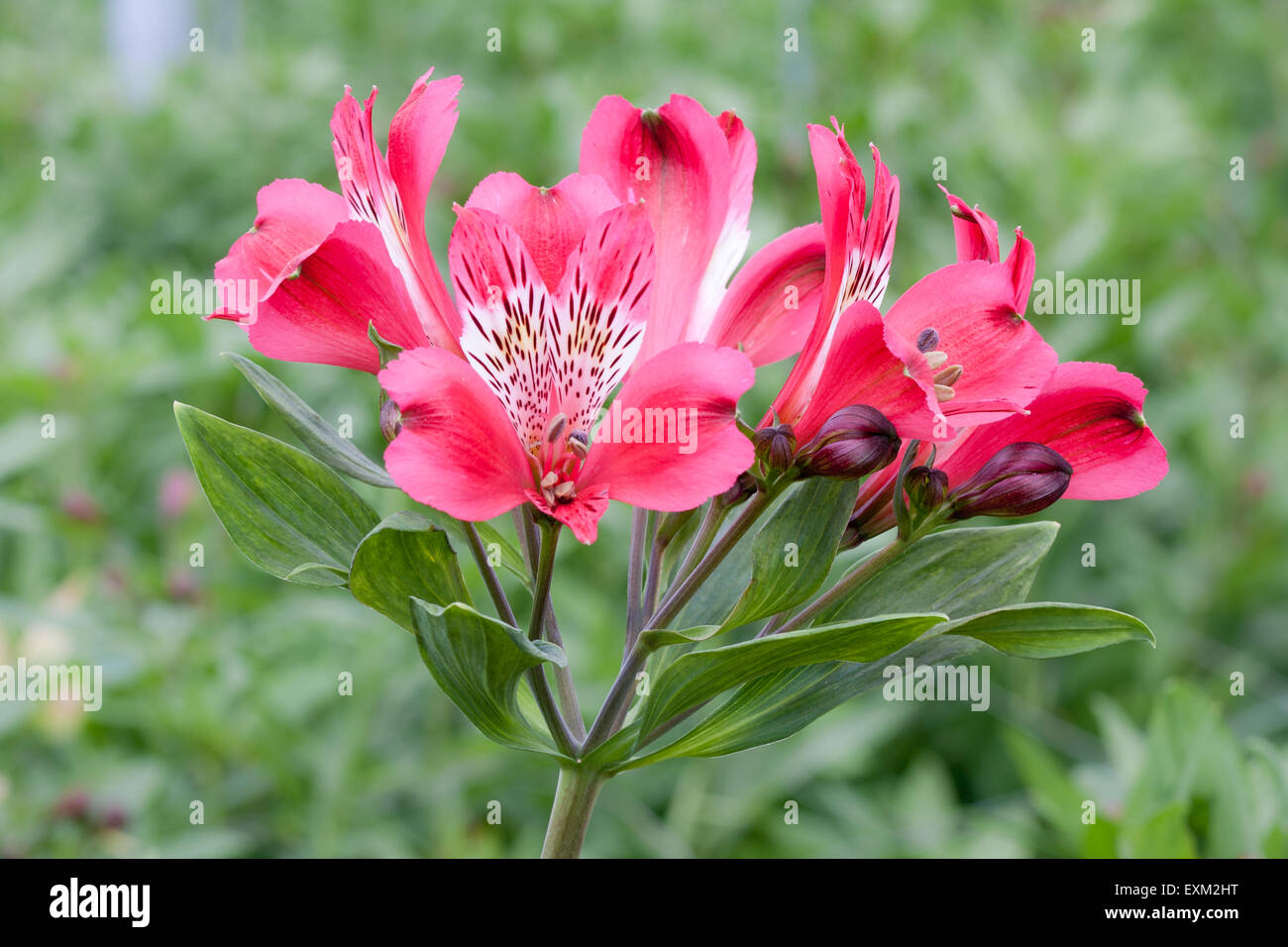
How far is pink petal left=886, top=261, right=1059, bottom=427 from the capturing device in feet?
1.52

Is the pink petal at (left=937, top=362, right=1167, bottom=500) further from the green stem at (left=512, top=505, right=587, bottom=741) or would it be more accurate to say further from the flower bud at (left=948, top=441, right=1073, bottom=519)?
the green stem at (left=512, top=505, right=587, bottom=741)

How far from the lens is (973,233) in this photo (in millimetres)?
513

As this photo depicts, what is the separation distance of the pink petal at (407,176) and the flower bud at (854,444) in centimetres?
17

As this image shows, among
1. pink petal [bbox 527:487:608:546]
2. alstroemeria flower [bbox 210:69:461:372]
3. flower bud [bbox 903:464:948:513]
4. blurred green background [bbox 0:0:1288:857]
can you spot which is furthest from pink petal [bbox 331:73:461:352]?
blurred green background [bbox 0:0:1288:857]

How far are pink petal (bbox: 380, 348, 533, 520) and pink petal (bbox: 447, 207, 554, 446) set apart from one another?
1.5 inches

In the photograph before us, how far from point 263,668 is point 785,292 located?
1077mm

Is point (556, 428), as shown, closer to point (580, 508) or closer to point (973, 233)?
point (580, 508)

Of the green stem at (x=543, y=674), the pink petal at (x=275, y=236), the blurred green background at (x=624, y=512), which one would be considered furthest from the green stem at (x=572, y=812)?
the blurred green background at (x=624, y=512)

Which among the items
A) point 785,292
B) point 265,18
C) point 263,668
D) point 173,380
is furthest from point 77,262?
point 265,18

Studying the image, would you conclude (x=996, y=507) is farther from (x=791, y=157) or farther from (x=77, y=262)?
(x=77, y=262)

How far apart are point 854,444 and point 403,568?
19 cm

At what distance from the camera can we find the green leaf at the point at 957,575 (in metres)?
0.53

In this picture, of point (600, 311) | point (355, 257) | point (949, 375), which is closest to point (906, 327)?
point (949, 375)

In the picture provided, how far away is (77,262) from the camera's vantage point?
242 centimetres
